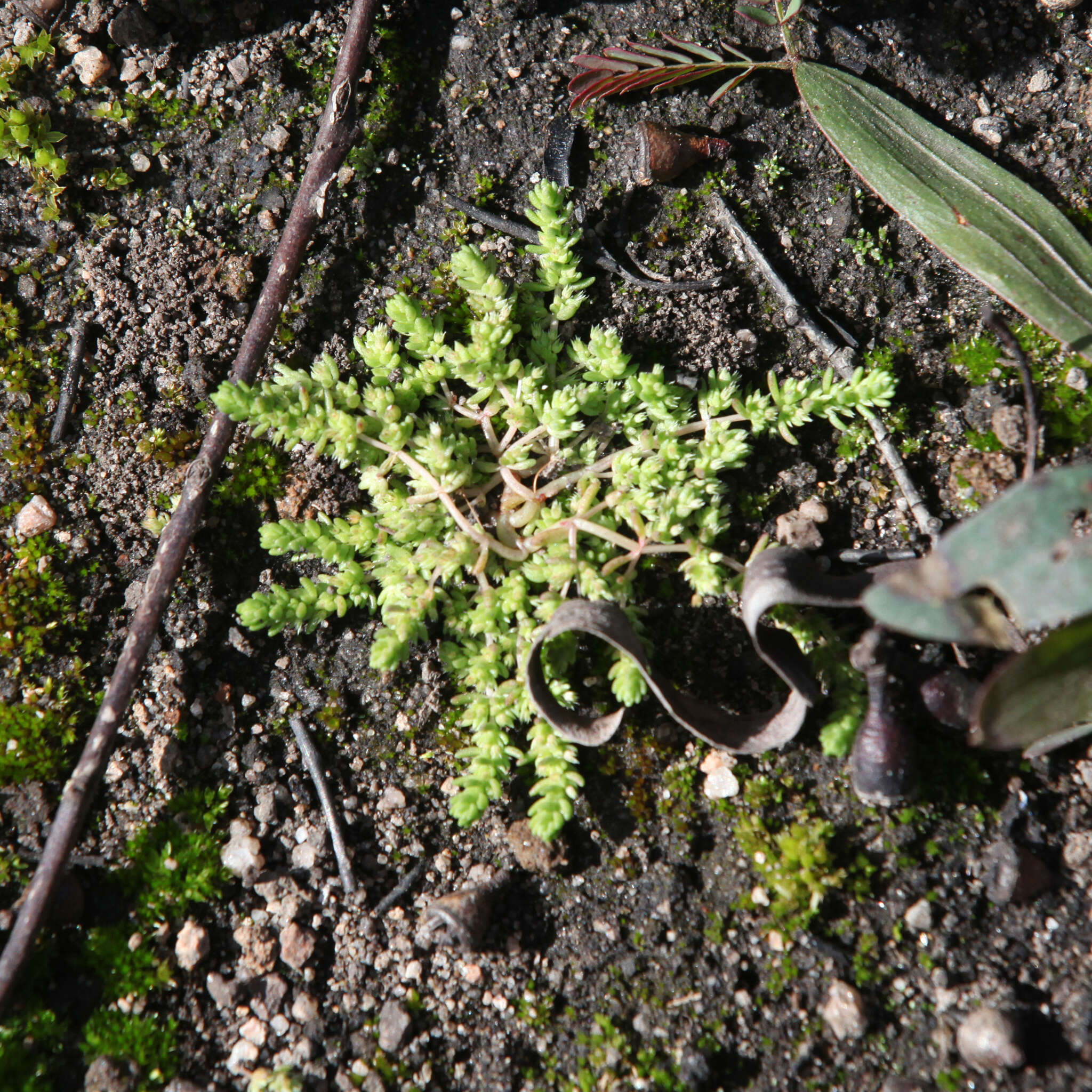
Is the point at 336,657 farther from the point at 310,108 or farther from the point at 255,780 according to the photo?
the point at 310,108

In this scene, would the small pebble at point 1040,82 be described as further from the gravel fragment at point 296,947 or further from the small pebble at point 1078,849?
the gravel fragment at point 296,947

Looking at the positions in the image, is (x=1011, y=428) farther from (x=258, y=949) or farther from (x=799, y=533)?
(x=258, y=949)

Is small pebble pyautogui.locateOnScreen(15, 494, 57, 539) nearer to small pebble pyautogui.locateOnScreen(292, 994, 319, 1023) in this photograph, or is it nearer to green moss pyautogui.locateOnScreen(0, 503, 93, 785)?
green moss pyautogui.locateOnScreen(0, 503, 93, 785)

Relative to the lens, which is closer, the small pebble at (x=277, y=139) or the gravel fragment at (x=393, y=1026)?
the gravel fragment at (x=393, y=1026)

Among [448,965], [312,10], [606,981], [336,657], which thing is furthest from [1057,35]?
[448,965]

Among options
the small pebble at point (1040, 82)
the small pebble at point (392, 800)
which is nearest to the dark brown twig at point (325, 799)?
the small pebble at point (392, 800)

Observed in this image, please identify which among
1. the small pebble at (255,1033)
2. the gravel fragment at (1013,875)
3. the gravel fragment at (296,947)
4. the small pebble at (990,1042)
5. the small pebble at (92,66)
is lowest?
the small pebble at (990,1042)

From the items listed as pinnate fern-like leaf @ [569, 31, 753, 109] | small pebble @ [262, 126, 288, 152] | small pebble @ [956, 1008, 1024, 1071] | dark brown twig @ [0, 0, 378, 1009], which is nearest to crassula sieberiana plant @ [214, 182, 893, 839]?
dark brown twig @ [0, 0, 378, 1009]
